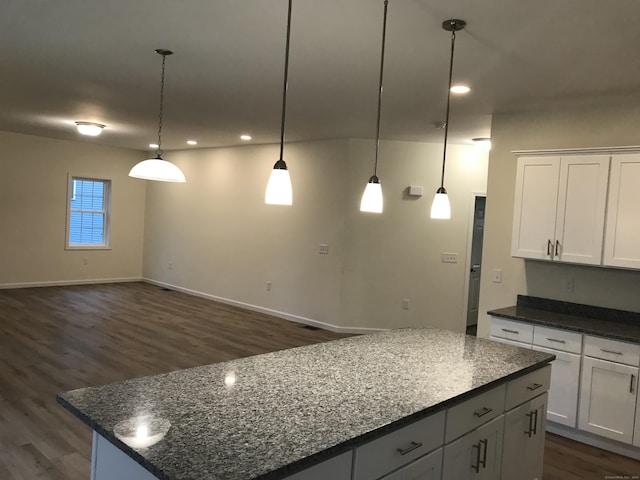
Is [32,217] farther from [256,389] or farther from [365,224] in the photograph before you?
[256,389]

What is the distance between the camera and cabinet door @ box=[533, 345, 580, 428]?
355cm

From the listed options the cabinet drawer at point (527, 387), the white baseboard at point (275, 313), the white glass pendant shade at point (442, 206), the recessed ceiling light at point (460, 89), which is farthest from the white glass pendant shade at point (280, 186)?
the white baseboard at point (275, 313)

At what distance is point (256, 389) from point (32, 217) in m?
8.15

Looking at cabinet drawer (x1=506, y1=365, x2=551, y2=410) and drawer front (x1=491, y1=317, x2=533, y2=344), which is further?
drawer front (x1=491, y1=317, x2=533, y2=344)

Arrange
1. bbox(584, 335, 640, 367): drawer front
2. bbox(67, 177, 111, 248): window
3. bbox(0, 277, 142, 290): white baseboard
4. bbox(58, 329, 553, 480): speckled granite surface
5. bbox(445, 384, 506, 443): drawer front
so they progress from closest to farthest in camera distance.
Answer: bbox(58, 329, 553, 480): speckled granite surface
bbox(445, 384, 506, 443): drawer front
bbox(584, 335, 640, 367): drawer front
bbox(0, 277, 142, 290): white baseboard
bbox(67, 177, 111, 248): window

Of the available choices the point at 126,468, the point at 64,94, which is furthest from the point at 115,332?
the point at 126,468

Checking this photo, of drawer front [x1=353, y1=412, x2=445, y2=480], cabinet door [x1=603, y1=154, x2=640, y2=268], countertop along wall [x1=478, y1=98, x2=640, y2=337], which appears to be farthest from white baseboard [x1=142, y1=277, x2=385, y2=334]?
drawer front [x1=353, y1=412, x2=445, y2=480]

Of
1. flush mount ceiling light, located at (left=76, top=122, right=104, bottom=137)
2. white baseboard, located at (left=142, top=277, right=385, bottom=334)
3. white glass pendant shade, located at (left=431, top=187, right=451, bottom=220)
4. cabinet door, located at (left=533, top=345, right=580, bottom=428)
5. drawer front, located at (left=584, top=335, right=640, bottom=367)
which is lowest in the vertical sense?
white baseboard, located at (left=142, top=277, right=385, bottom=334)

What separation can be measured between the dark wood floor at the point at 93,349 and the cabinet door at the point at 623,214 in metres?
1.43

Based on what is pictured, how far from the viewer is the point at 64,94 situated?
4918 mm

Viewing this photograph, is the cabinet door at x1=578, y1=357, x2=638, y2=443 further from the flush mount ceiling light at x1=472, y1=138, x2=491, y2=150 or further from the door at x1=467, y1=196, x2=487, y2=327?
the door at x1=467, y1=196, x2=487, y2=327

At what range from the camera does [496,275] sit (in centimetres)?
448

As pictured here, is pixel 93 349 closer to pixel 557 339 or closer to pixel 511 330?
pixel 511 330

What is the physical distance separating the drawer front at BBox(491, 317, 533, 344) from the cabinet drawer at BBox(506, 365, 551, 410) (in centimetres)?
107
